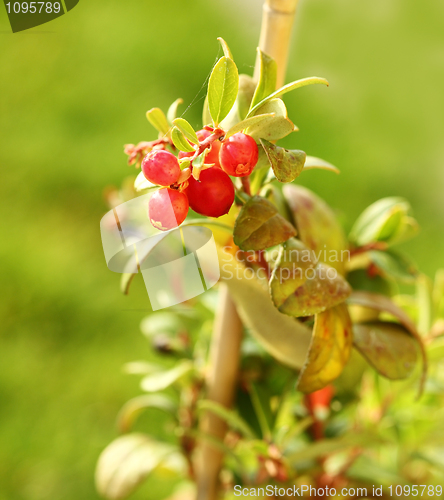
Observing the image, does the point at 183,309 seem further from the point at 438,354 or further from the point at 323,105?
the point at 323,105

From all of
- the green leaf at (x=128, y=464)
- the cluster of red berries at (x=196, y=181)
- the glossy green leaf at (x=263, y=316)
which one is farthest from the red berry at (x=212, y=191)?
the green leaf at (x=128, y=464)

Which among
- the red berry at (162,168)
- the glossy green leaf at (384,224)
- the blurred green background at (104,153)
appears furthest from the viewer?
the blurred green background at (104,153)

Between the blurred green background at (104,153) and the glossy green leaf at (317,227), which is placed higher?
the glossy green leaf at (317,227)

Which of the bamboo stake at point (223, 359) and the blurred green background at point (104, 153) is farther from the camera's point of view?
the blurred green background at point (104, 153)

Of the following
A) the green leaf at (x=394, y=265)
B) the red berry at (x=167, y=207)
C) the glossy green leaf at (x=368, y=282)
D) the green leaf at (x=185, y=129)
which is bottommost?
the glossy green leaf at (x=368, y=282)

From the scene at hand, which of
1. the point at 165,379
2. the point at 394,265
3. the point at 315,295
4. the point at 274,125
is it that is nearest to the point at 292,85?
the point at 274,125

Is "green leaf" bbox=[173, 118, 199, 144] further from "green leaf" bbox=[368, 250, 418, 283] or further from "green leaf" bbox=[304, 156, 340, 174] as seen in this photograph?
"green leaf" bbox=[368, 250, 418, 283]

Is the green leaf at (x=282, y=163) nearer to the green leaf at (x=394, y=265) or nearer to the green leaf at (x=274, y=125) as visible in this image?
the green leaf at (x=274, y=125)
